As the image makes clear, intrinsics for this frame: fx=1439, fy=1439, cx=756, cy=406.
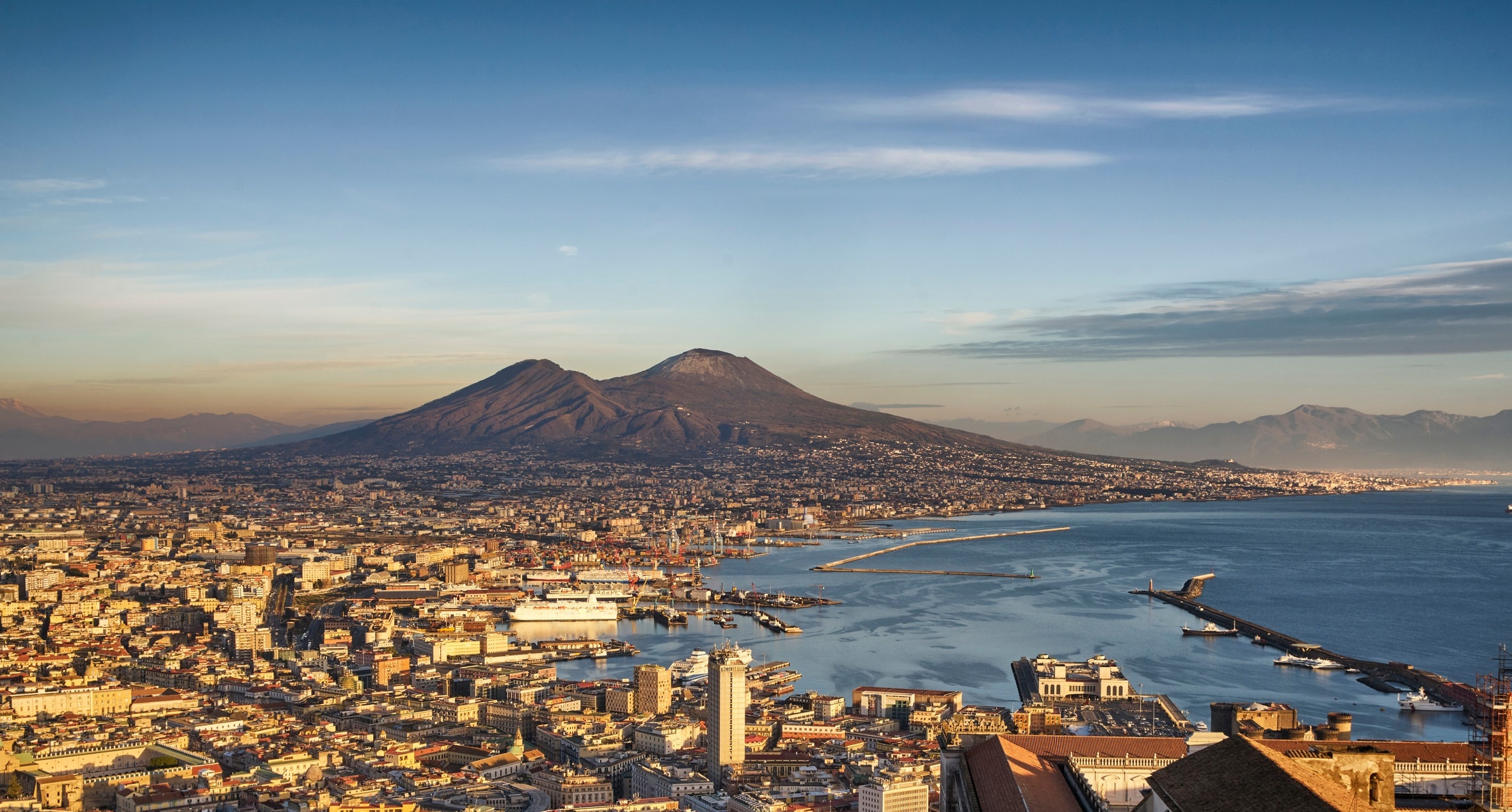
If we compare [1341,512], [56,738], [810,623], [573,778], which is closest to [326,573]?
[810,623]

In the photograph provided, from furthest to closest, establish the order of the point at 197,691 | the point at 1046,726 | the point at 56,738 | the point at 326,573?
the point at 326,573, the point at 197,691, the point at 56,738, the point at 1046,726

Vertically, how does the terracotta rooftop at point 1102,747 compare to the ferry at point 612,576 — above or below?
above

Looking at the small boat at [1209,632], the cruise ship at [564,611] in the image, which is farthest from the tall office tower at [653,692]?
the cruise ship at [564,611]

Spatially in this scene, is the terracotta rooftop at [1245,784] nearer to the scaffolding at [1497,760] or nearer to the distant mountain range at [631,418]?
the scaffolding at [1497,760]

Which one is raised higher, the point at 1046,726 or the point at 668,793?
the point at 1046,726

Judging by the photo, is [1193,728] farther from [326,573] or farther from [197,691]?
[326,573]

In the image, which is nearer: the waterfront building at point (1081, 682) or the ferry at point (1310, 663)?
the waterfront building at point (1081, 682)

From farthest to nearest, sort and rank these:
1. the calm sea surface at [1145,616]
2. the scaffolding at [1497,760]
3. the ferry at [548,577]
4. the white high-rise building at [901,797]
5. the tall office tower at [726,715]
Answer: the ferry at [548,577] → the calm sea surface at [1145,616] → the tall office tower at [726,715] → the white high-rise building at [901,797] → the scaffolding at [1497,760]

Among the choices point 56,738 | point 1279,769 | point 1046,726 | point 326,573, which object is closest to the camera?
Result: point 1279,769
